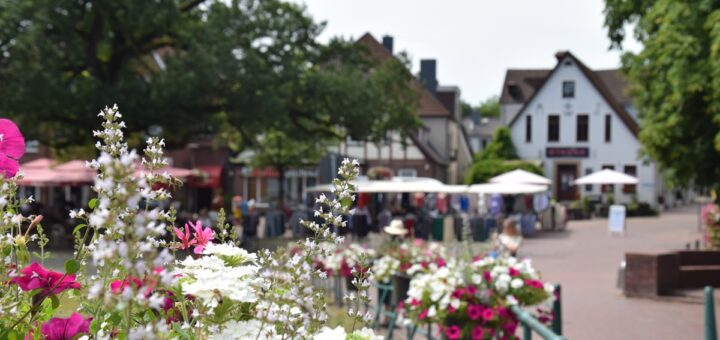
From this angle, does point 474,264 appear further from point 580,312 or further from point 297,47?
point 297,47

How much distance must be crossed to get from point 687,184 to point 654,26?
4.45 meters

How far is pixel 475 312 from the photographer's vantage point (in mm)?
6609

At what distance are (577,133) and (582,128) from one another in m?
0.43

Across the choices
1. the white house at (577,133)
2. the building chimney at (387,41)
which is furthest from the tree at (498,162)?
the building chimney at (387,41)

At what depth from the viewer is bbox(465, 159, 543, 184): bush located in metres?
50.1

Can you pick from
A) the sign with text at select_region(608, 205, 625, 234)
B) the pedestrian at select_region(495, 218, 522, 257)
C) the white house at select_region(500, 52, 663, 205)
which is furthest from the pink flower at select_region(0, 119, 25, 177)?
the white house at select_region(500, 52, 663, 205)

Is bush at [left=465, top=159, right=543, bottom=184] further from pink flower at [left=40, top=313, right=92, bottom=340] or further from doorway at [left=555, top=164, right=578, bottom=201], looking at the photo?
pink flower at [left=40, top=313, right=92, bottom=340]

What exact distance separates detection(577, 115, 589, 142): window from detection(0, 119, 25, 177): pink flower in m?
54.0

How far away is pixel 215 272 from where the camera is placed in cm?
144

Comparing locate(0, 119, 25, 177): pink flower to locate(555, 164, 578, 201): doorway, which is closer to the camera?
locate(0, 119, 25, 177): pink flower

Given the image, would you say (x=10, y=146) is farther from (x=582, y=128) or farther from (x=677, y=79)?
(x=582, y=128)

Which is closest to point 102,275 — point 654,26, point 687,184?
point 654,26

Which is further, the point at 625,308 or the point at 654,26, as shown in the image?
the point at 654,26

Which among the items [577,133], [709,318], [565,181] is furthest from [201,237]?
[565,181]
